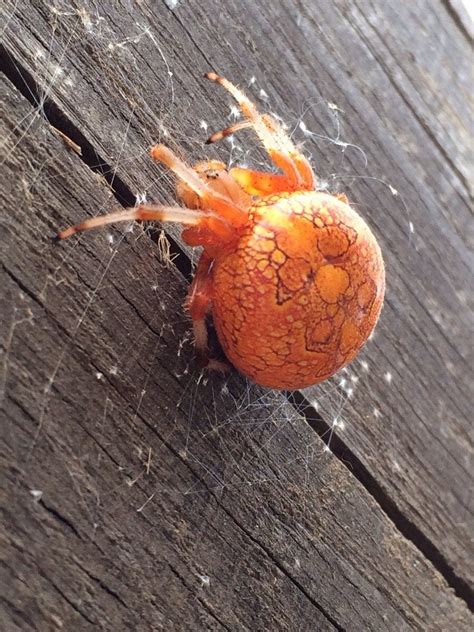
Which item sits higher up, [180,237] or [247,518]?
[180,237]

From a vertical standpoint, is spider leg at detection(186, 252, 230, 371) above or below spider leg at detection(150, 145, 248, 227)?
below

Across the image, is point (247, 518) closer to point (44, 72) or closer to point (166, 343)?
point (166, 343)

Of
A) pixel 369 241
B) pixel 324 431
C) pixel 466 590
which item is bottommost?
pixel 466 590

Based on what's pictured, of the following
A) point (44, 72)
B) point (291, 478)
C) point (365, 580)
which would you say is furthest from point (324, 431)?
point (44, 72)

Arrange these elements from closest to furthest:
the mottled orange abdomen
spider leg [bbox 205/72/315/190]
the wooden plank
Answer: the wooden plank < the mottled orange abdomen < spider leg [bbox 205/72/315/190]

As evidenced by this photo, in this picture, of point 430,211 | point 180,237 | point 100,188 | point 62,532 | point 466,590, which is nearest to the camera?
point 62,532

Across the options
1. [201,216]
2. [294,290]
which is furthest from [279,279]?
[201,216]

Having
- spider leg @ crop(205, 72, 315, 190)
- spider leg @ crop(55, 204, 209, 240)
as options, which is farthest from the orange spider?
spider leg @ crop(205, 72, 315, 190)

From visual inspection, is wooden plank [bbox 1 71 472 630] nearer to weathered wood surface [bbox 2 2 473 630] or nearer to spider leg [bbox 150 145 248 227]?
weathered wood surface [bbox 2 2 473 630]
